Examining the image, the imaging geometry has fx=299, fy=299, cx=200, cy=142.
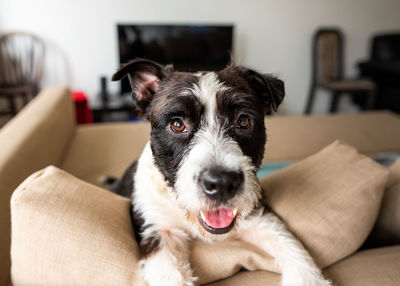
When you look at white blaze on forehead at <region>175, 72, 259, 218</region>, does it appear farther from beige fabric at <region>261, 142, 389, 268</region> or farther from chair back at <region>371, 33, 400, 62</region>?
chair back at <region>371, 33, 400, 62</region>

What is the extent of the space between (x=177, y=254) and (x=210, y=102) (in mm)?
662

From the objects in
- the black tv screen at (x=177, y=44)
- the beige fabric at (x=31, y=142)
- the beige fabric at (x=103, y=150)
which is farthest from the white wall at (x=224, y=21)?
the beige fabric at (x=103, y=150)

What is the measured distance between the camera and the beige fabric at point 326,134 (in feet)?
8.99

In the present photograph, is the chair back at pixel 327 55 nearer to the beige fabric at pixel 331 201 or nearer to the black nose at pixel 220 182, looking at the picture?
the beige fabric at pixel 331 201

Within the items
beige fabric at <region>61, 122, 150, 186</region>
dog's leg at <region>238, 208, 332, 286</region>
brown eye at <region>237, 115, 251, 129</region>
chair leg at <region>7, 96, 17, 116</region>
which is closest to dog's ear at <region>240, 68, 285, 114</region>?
brown eye at <region>237, 115, 251, 129</region>

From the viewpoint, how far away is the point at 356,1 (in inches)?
249

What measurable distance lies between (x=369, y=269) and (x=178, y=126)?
3.08 feet

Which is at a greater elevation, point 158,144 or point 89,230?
point 158,144

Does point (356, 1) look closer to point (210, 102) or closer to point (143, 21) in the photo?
point (143, 21)

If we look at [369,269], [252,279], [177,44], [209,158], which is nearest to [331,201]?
[369,269]

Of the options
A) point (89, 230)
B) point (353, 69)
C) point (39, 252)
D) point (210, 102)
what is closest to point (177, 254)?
point (89, 230)

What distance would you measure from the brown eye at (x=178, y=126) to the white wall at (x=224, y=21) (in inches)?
181

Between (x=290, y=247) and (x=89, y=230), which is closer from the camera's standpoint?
(x=89, y=230)

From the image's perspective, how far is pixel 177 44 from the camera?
17.3 ft
